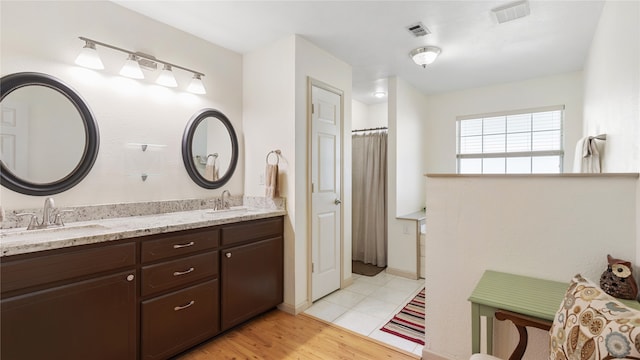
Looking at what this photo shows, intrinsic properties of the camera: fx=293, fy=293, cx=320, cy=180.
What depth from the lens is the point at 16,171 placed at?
5.74 ft

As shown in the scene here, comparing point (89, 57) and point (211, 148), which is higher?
point (89, 57)

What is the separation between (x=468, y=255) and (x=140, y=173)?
2472mm

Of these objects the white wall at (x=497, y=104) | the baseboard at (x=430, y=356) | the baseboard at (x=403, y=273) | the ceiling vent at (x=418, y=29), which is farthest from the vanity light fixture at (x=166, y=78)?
the white wall at (x=497, y=104)

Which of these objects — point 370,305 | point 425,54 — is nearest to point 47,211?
point 370,305

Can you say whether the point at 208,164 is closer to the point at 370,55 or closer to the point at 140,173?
the point at 140,173

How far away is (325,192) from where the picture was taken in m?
3.04

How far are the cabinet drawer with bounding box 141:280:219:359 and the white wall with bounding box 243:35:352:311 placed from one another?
78cm

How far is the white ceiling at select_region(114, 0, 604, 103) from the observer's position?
2.20 metres

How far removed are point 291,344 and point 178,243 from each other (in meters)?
1.11

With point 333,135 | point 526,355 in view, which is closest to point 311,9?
point 333,135

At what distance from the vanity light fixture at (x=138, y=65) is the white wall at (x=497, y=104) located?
353 centimetres

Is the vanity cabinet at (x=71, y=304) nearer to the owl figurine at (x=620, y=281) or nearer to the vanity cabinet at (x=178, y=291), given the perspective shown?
the vanity cabinet at (x=178, y=291)

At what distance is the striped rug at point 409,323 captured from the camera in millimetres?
2292

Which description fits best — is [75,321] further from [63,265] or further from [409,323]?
[409,323]
